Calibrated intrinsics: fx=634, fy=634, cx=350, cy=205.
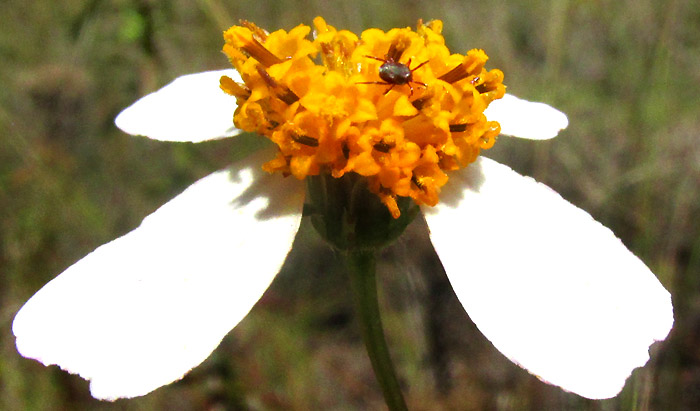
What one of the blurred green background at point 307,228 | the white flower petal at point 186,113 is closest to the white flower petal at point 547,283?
the white flower petal at point 186,113

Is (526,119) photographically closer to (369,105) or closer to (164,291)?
(369,105)

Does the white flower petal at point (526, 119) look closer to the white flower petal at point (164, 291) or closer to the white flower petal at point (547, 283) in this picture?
the white flower petal at point (547, 283)

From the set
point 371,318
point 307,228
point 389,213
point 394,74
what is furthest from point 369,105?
point 307,228

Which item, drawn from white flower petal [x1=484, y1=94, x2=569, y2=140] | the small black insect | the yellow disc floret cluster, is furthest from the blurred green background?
the small black insect

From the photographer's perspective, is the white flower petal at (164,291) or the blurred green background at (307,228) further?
the blurred green background at (307,228)

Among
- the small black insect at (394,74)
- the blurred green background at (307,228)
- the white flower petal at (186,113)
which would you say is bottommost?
the blurred green background at (307,228)

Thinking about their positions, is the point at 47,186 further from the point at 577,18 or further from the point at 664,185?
the point at 577,18

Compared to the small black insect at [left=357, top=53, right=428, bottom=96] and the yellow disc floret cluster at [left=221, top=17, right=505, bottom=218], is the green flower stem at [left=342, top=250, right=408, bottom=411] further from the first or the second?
the small black insect at [left=357, top=53, right=428, bottom=96]
